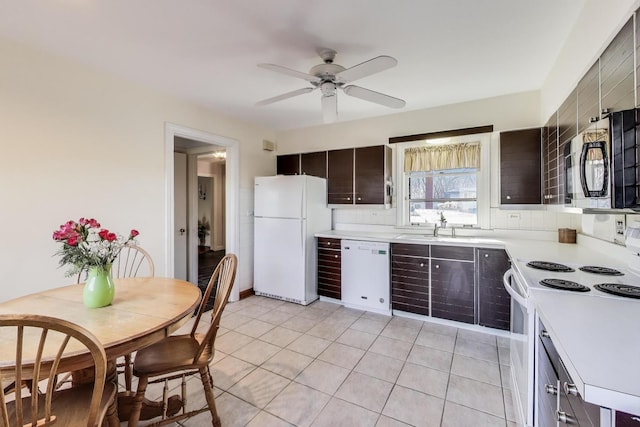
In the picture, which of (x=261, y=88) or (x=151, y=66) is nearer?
(x=151, y=66)

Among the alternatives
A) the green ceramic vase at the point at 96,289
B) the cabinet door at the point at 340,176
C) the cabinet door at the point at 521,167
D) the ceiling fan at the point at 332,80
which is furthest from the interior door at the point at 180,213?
the cabinet door at the point at 521,167

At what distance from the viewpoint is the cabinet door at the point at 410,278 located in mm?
3148

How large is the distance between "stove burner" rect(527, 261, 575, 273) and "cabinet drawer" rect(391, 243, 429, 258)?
1.25 m

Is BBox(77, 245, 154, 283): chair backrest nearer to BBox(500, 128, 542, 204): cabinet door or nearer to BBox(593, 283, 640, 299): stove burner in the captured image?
BBox(593, 283, 640, 299): stove burner

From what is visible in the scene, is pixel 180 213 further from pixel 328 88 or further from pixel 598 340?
pixel 598 340

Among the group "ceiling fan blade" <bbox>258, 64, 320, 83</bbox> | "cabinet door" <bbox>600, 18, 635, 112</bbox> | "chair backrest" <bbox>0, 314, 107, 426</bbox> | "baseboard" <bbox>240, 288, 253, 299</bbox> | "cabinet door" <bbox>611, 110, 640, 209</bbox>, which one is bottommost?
"baseboard" <bbox>240, 288, 253, 299</bbox>

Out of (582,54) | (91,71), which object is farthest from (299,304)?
(582,54)

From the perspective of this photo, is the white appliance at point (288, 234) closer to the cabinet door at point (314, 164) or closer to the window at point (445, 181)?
the cabinet door at point (314, 164)

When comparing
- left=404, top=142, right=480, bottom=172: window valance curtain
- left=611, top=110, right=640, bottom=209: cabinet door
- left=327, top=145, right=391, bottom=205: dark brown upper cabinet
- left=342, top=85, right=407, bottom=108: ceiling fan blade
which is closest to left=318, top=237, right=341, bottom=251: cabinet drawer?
left=327, top=145, right=391, bottom=205: dark brown upper cabinet

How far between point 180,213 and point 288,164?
5.95ft

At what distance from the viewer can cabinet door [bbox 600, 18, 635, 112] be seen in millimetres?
1083

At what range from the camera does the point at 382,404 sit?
189 centimetres

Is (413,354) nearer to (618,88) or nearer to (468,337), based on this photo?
(468,337)

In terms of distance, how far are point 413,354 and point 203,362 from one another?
1793mm
